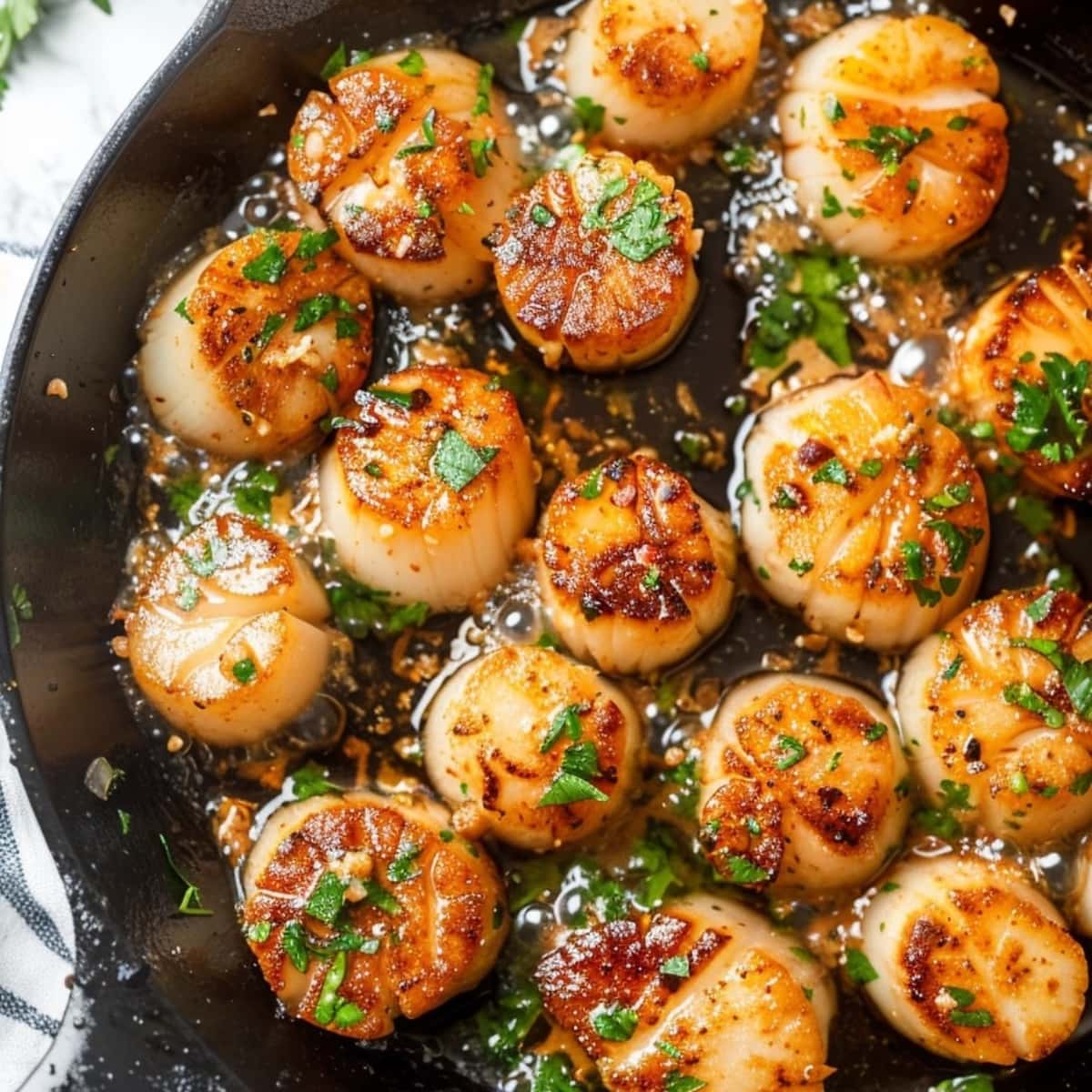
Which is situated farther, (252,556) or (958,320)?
(958,320)

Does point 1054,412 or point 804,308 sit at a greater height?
point 804,308

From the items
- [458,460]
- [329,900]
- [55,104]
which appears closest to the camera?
[329,900]

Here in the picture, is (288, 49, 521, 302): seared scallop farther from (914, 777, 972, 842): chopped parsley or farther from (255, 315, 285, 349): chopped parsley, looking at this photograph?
(914, 777, 972, 842): chopped parsley

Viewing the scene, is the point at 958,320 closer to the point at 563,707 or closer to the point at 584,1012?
the point at 563,707

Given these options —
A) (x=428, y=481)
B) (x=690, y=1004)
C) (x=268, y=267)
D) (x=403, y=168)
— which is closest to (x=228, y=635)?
(x=428, y=481)

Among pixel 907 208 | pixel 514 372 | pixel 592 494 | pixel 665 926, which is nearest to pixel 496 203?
pixel 514 372

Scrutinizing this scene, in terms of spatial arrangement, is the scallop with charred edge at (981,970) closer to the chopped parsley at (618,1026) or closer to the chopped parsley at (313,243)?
the chopped parsley at (618,1026)

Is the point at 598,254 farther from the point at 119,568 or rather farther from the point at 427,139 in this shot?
the point at 119,568
